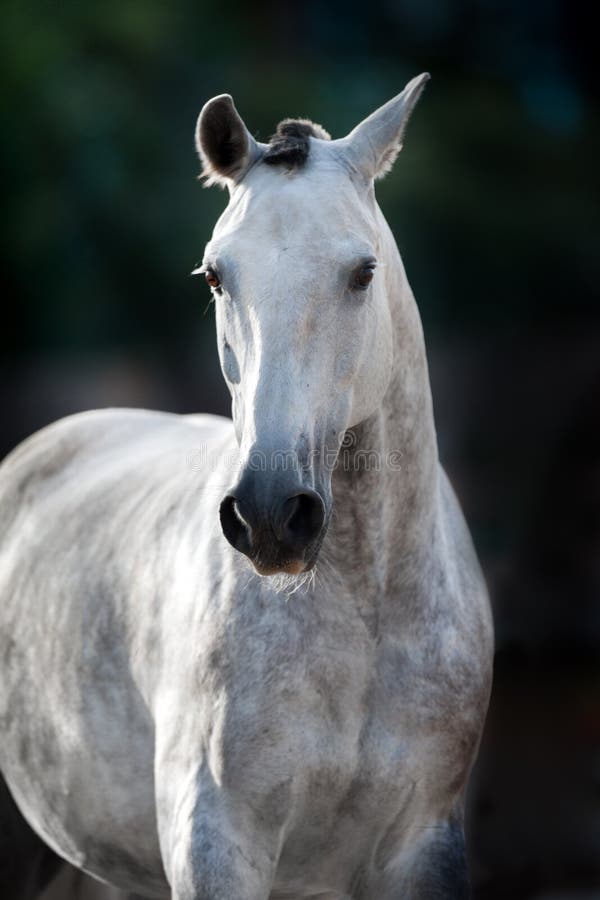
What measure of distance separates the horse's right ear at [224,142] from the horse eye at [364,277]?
465mm

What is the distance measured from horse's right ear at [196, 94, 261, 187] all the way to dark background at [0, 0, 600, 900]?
6.91m

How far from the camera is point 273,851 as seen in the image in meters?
2.92

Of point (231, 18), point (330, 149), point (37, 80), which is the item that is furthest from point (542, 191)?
point (330, 149)

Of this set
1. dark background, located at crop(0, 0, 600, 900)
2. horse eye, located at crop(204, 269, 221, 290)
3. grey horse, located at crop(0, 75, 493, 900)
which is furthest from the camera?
dark background, located at crop(0, 0, 600, 900)

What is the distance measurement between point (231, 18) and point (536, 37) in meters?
2.90

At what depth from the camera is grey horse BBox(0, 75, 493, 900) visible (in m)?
2.60

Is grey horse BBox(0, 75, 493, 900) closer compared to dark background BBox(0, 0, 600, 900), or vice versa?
grey horse BBox(0, 75, 493, 900)

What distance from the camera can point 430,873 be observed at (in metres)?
2.99

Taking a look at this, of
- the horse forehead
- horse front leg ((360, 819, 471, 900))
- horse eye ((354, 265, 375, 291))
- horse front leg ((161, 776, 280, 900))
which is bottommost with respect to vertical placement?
horse front leg ((360, 819, 471, 900))

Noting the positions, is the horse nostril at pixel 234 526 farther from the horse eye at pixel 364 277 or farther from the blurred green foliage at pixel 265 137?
the blurred green foliage at pixel 265 137

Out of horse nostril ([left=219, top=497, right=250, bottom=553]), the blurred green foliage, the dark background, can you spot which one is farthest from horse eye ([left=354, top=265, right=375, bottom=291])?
the blurred green foliage

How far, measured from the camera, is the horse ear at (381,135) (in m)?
2.91

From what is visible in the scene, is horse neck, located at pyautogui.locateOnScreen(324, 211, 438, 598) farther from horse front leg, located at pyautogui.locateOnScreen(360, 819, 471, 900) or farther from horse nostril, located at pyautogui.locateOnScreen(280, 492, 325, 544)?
horse front leg, located at pyautogui.locateOnScreen(360, 819, 471, 900)

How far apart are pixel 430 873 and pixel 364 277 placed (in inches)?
55.1
